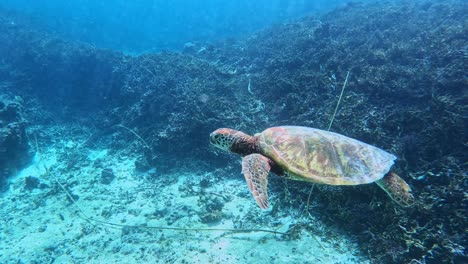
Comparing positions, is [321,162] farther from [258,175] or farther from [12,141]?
[12,141]

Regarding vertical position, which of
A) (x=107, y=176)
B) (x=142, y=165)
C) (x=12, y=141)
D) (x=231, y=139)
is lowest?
(x=107, y=176)

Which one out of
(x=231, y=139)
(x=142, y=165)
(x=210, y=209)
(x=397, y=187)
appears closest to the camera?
(x=397, y=187)

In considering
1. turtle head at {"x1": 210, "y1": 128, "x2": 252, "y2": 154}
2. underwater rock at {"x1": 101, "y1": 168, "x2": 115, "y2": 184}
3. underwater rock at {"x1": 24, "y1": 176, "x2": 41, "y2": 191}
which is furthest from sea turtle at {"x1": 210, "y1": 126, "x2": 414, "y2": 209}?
underwater rock at {"x1": 24, "y1": 176, "x2": 41, "y2": 191}

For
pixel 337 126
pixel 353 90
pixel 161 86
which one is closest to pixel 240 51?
pixel 161 86

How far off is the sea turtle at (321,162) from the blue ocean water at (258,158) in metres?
0.02

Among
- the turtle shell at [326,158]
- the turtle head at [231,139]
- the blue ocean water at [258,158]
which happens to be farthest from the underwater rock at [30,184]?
the turtle shell at [326,158]

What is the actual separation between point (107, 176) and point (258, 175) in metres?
7.06

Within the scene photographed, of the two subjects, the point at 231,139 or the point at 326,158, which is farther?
the point at 231,139

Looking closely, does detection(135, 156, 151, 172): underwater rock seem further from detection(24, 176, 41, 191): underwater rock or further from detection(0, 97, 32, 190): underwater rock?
detection(0, 97, 32, 190): underwater rock

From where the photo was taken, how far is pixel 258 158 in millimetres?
4414

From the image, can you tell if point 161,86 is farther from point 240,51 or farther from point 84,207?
point 240,51

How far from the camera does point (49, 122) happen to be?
12.7 m

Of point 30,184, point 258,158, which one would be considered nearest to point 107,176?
point 30,184

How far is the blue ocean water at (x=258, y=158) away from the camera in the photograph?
173 inches
